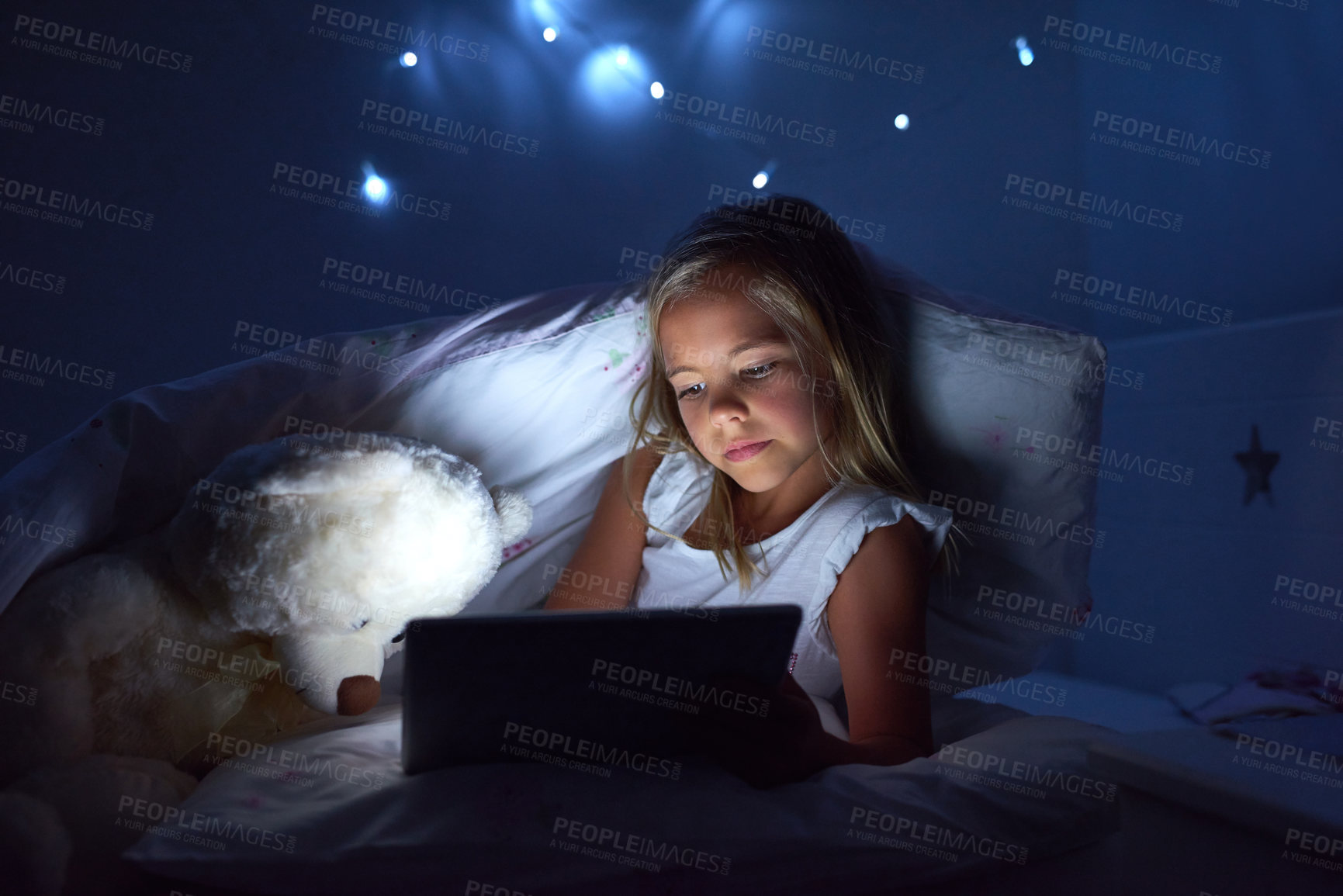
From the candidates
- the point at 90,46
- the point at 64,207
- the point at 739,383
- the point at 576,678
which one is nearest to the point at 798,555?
the point at 739,383

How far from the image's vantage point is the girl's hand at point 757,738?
63cm

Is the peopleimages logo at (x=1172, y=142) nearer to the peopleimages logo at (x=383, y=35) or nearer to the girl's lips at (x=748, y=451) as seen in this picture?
the girl's lips at (x=748, y=451)

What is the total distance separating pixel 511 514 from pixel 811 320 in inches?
18.5

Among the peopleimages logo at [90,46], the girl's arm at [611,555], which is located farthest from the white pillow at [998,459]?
the peopleimages logo at [90,46]

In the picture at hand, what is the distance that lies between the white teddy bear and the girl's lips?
1.12ft

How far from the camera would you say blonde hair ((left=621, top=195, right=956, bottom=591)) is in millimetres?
1012

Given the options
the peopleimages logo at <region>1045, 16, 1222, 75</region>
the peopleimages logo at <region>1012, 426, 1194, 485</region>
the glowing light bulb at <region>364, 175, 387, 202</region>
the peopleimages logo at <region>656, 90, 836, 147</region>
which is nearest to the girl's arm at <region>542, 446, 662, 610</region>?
the peopleimages logo at <region>1012, 426, 1194, 485</region>

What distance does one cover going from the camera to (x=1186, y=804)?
25.3 inches

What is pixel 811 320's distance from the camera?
3.31 feet

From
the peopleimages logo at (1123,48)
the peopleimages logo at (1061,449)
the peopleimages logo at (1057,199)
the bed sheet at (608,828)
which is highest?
the peopleimages logo at (1123,48)

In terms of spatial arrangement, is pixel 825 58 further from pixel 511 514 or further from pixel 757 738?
pixel 757 738

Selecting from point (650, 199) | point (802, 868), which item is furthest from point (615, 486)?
point (650, 199)

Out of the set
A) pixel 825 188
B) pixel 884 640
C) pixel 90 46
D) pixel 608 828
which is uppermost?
pixel 825 188

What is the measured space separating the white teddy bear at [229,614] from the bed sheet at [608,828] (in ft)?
0.27
